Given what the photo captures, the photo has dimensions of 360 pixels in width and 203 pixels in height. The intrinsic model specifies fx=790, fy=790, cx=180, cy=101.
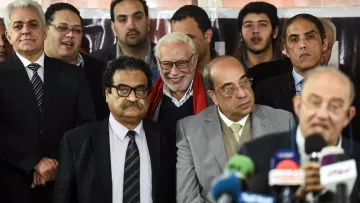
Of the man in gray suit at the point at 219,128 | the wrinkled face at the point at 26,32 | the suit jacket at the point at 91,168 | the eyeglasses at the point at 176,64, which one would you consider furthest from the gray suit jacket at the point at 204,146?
the wrinkled face at the point at 26,32

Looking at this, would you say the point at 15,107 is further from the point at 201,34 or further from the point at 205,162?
the point at 201,34

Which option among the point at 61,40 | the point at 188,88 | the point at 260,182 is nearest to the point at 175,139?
the point at 188,88

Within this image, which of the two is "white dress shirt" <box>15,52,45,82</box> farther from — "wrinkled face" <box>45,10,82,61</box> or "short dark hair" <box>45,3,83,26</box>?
"short dark hair" <box>45,3,83,26</box>

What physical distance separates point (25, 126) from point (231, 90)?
121 cm

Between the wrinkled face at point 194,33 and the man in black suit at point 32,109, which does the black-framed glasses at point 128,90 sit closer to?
the man in black suit at point 32,109

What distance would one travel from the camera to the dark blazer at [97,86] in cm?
516

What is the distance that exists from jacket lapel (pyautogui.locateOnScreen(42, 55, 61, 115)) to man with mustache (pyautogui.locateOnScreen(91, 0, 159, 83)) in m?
0.92

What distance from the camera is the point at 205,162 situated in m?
4.29

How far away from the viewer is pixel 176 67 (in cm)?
487

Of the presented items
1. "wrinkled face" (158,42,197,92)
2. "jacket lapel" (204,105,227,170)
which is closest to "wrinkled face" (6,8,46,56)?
"wrinkled face" (158,42,197,92)

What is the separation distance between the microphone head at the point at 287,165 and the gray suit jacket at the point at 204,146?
1.68 m

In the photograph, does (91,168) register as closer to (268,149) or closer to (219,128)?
(219,128)

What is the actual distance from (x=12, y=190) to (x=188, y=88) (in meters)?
1.23

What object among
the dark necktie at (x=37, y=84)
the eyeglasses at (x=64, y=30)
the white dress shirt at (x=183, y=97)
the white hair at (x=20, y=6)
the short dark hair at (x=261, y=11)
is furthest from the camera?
the short dark hair at (x=261, y=11)
